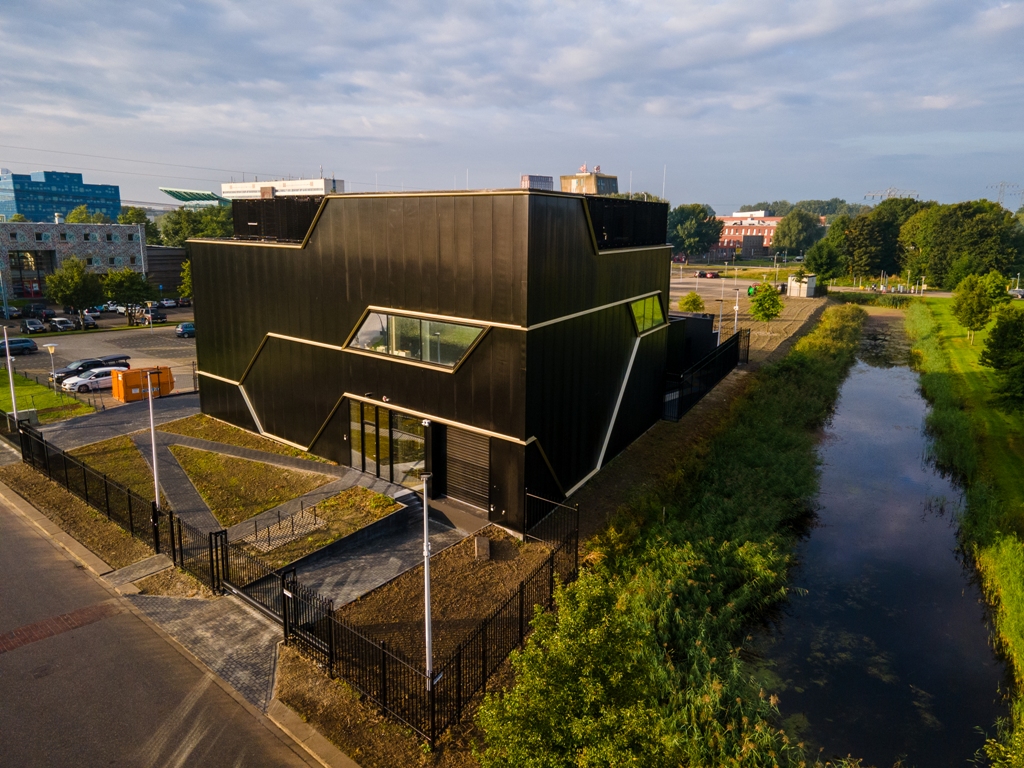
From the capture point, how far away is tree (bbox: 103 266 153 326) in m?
60.1

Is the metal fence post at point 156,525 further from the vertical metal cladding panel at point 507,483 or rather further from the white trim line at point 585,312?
the white trim line at point 585,312

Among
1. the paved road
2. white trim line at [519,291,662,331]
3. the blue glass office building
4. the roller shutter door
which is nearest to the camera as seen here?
the paved road

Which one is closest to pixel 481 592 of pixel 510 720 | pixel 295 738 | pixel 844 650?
pixel 295 738

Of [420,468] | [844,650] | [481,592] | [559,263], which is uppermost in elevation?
[559,263]

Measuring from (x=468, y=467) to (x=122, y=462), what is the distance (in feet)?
44.4

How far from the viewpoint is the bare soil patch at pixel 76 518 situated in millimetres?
18359

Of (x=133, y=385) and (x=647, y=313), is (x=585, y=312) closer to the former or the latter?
(x=647, y=313)

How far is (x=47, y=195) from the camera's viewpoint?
7318 inches

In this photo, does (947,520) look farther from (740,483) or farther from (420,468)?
(420,468)

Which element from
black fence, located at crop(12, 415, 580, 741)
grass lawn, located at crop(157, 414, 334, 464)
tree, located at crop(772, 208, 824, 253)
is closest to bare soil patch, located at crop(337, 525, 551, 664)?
black fence, located at crop(12, 415, 580, 741)

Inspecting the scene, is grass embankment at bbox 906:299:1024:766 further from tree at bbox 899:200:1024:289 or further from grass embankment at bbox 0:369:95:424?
tree at bbox 899:200:1024:289

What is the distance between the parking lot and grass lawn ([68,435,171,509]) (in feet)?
24.1

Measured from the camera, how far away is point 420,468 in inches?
830

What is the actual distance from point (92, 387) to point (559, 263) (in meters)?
29.4
